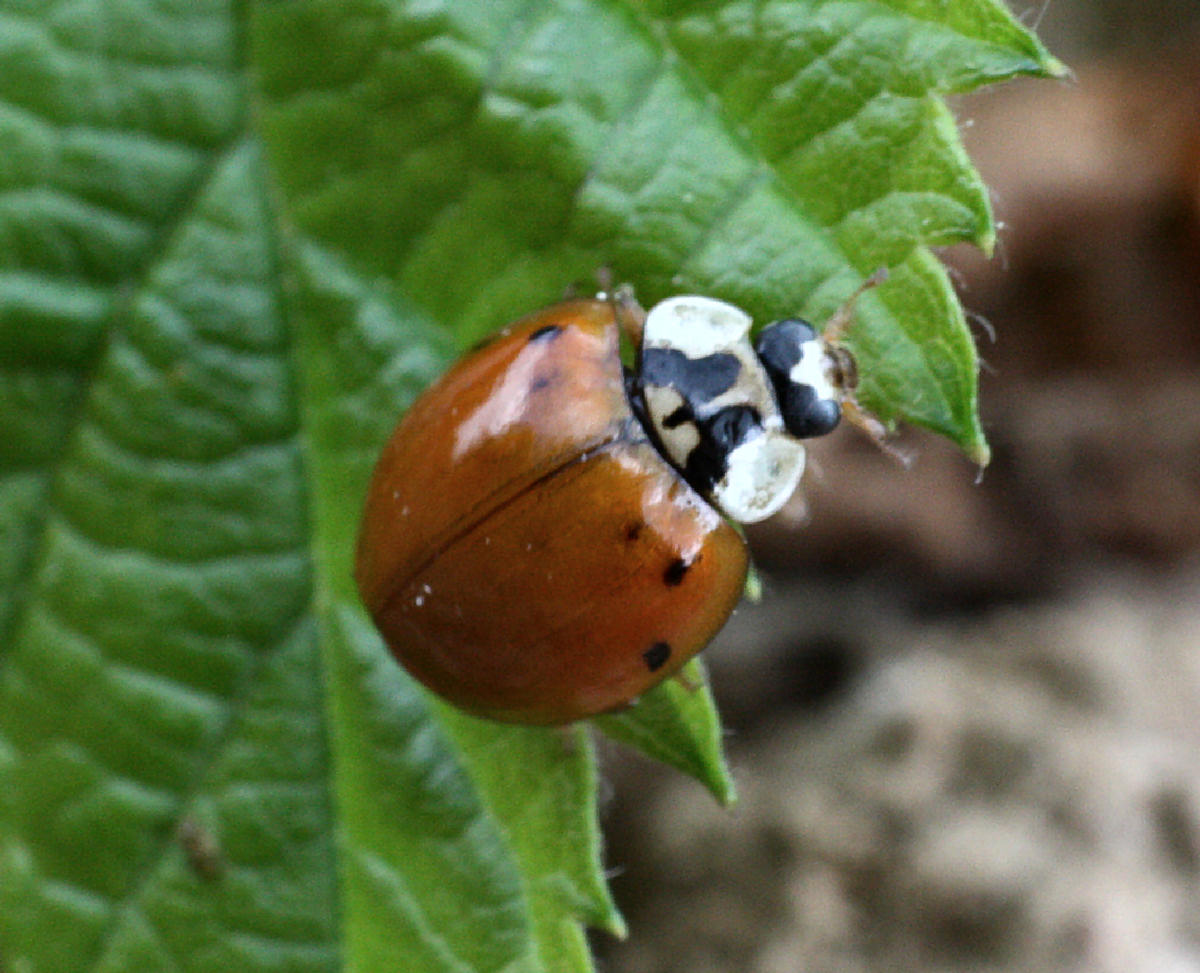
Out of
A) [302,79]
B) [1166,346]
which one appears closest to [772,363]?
[302,79]

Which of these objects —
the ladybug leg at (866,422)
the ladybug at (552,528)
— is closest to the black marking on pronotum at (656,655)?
the ladybug at (552,528)

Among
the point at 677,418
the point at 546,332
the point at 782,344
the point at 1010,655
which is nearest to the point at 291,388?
the point at 546,332

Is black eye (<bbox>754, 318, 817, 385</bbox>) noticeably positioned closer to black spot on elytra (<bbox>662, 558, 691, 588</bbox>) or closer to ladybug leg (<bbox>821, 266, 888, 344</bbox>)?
ladybug leg (<bbox>821, 266, 888, 344</bbox>)

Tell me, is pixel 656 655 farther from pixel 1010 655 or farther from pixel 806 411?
pixel 1010 655

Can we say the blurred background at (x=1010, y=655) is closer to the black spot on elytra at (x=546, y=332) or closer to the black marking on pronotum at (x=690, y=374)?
the black marking on pronotum at (x=690, y=374)

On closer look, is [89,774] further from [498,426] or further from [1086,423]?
[1086,423]

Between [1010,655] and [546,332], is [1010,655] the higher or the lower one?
the lower one

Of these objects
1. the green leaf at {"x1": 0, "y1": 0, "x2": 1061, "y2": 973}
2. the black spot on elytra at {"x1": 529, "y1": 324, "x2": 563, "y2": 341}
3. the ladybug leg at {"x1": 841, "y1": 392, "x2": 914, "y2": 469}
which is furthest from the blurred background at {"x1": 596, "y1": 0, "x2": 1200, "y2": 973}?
the black spot on elytra at {"x1": 529, "y1": 324, "x2": 563, "y2": 341}
